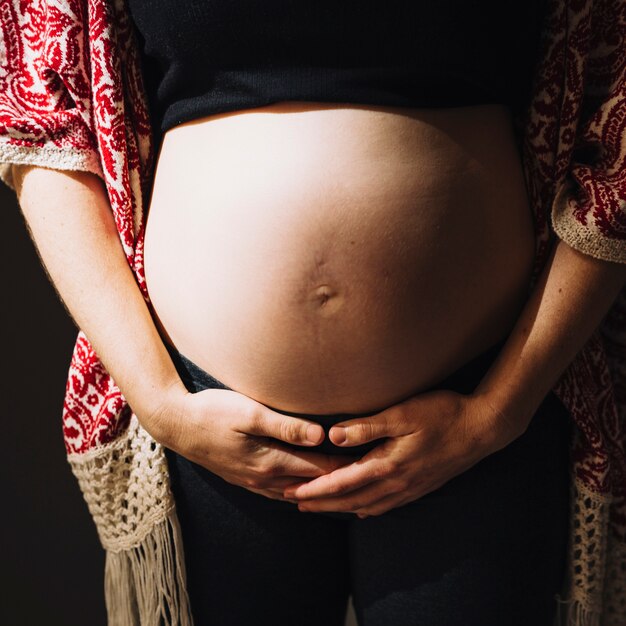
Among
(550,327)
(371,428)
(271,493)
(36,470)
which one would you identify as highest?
(550,327)

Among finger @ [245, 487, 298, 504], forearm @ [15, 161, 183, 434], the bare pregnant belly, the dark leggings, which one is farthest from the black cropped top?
finger @ [245, 487, 298, 504]

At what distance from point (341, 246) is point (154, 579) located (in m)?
0.41

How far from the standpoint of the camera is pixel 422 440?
2.24 ft

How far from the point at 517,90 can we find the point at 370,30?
174mm

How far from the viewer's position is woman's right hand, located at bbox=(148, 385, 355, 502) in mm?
695

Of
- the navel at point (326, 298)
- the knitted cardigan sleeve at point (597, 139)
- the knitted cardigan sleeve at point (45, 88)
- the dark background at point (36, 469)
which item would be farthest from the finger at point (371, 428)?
the dark background at point (36, 469)

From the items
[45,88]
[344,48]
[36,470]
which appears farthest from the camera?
[36,470]

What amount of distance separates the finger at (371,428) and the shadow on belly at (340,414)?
0.07 ft

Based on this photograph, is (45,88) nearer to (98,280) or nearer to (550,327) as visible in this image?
(98,280)

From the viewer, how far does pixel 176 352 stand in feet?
2.50

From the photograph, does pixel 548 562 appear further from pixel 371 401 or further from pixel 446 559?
pixel 371 401

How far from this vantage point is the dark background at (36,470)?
1.22 m

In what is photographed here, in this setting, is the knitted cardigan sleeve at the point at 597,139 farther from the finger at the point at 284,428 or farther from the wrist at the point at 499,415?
the finger at the point at 284,428

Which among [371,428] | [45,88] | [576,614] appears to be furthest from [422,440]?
[45,88]
